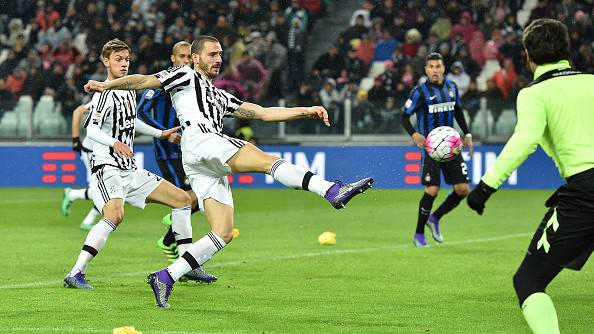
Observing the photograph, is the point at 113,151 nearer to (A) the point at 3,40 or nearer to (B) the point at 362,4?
(B) the point at 362,4

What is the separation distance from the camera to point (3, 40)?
28.2 m

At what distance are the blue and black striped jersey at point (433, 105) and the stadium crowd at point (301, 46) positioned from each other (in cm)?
869

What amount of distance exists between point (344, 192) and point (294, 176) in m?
0.44

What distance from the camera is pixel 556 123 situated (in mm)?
5832

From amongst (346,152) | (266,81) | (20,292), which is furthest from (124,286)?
(266,81)

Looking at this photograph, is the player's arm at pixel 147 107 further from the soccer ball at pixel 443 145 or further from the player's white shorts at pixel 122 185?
the soccer ball at pixel 443 145

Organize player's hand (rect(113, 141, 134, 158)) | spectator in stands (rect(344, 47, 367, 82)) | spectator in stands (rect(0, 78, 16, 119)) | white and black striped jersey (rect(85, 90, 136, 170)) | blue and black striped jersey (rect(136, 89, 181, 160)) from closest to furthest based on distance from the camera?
player's hand (rect(113, 141, 134, 158)), white and black striped jersey (rect(85, 90, 136, 170)), blue and black striped jersey (rect(136, 89, 181, 160)), spectator in stands (rect(0, 78, 16, 119)), spectator in stands (rect(344, 47, 367, 82))

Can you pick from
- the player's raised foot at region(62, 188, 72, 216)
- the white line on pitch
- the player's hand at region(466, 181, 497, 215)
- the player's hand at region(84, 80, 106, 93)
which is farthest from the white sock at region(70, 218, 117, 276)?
the player's raised foot at region(62, 188, 72, 216)

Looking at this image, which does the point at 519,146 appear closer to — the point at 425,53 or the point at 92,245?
the point at 92,245

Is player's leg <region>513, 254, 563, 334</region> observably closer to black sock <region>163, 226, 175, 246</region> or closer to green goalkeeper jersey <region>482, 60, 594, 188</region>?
green goalkeeper jersey <region>482, 60, 594, 188</region>

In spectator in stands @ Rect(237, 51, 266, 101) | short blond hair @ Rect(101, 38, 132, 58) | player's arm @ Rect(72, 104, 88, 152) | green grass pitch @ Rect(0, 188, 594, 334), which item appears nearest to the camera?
green grass pitch @ Rect(0, 188, 594, 334)

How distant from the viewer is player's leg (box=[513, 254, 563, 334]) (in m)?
5.77

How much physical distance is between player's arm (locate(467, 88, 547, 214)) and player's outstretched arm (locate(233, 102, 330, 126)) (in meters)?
2.45

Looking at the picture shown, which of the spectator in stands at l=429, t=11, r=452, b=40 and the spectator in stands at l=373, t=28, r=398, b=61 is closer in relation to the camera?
the spectator in stands at l=429, t=11, r=452, b=40
